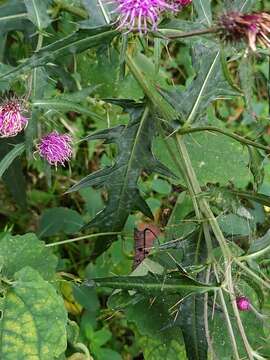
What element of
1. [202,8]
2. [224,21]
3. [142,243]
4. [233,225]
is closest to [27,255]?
[142,243]

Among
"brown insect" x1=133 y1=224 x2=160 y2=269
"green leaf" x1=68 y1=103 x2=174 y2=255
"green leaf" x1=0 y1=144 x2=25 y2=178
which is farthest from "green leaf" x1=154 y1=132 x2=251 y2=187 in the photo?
"green leaf" x1=0 y1=144 x2=25 y2=178

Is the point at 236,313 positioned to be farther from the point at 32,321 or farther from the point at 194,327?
the point at 32,321

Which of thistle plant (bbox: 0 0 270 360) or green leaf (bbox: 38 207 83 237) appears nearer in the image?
thistle plant (bbox: 0 0 270 360)

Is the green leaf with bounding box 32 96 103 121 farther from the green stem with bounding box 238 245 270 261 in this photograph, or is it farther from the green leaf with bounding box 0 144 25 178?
the green stem with bounding box 238 245 270 261

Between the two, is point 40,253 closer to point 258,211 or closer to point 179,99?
point 179,99

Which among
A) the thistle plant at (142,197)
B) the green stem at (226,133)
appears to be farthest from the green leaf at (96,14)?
the green stem at (226,133)

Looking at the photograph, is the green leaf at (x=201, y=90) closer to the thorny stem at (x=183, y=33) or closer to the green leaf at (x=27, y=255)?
the thorny stem at (x=183, y=33)
